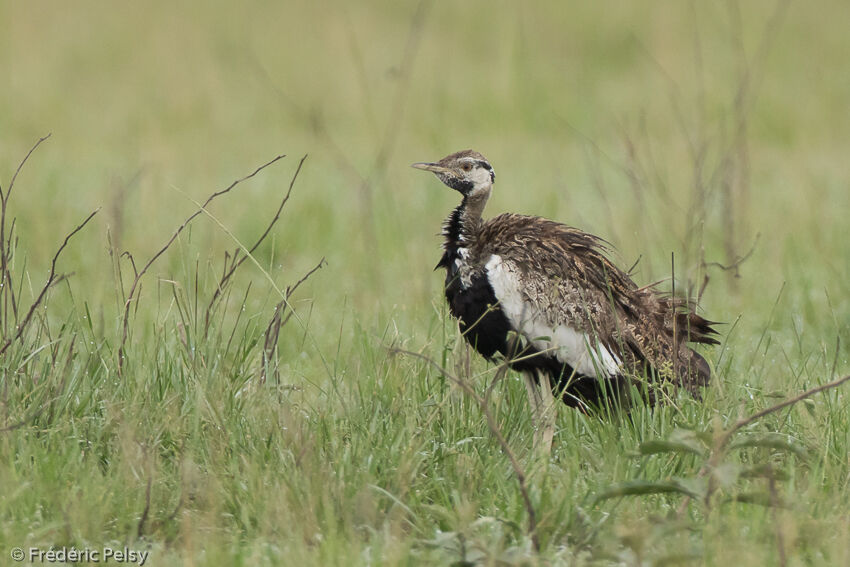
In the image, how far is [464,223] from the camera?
4680mm

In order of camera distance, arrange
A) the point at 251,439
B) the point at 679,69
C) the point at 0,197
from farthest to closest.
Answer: the point at 679,69 < the point at 0,197 < the point at 251,439

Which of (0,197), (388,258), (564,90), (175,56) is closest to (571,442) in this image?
(0,197)

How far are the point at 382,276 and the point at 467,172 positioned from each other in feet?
9.11

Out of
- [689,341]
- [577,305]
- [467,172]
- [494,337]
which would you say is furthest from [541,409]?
[467,172]

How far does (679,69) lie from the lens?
41.1ft

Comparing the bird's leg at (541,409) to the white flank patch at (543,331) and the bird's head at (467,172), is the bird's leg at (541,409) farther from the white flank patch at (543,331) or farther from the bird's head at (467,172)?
the bird's head at (467,172)

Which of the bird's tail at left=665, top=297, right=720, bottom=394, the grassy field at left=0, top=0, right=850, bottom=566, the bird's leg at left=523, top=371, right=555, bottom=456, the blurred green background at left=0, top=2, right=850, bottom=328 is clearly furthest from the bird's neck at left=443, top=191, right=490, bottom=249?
the blurred green background at left=0, top=2, right=850, bottom=328

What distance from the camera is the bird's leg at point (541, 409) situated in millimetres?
Answer: 3986

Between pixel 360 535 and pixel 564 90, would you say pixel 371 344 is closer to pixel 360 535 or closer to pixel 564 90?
pixel 360 535

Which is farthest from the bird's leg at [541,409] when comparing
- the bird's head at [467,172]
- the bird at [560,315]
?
the bird's head at [467,172]

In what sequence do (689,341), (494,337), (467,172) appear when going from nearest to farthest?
(494,337) < (689,341) < (467,172)

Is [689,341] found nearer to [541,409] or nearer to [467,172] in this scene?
[541,409]

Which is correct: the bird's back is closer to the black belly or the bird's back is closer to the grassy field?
the black belly

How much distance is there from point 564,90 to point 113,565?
10101mm
